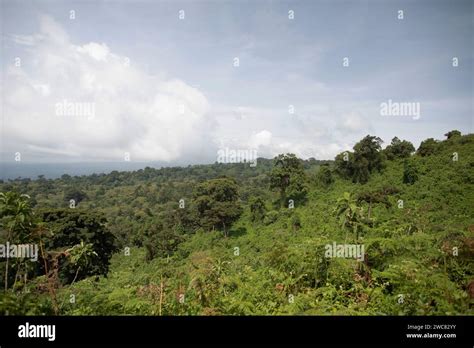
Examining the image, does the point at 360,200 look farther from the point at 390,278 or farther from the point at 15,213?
the point at 15,213

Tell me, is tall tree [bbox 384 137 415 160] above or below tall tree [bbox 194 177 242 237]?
above

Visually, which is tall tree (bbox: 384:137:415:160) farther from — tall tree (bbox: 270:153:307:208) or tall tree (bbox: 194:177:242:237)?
tall tree (bbox: 194:177:242:237)

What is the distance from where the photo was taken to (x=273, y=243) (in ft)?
44.3

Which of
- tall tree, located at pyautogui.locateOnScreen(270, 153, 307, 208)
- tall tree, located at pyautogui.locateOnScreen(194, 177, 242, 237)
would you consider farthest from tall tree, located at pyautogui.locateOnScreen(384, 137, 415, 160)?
tall tree, located at pyautogui.locateOnScreen(194, 177, 242, 237)

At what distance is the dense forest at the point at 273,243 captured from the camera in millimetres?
3943

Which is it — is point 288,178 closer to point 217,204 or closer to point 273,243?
point 217,204

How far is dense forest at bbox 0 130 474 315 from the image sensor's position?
12.9 ft

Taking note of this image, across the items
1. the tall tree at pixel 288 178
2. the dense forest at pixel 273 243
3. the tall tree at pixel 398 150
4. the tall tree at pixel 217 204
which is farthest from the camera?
the tall tree at pixel 398 150

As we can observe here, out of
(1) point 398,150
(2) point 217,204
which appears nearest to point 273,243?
(2) point 217,204

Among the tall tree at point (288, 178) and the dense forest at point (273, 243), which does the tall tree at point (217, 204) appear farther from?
the tall tree at point (288, 178)

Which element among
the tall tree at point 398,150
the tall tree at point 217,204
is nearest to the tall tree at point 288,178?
the tall tree at point 217,204

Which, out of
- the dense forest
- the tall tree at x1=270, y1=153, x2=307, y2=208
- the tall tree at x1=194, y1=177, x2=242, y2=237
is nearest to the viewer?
the dense forest
